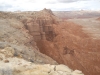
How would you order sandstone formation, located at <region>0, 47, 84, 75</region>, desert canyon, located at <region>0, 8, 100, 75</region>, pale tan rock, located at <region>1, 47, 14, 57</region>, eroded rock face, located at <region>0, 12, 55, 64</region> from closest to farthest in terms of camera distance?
1. sandstone formation, located at <region>0, 47, 84, 75</region>
2. pale tan rock, located at <region>1, 47, 14, 57</region>
3. eroded rock face, located at <region>0, 12, 55, 64</region>
4. desert canyon, located at <region>0, 8, 100, 75</region>

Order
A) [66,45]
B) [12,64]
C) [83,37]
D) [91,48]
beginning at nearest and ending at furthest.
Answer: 1. [12,64]
2. [91,48]
3. [66,45]
4. [83,37]

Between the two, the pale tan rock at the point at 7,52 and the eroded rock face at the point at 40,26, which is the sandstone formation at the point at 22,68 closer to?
the pale tan rock at the point at 7,52

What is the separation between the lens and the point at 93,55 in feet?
63.5

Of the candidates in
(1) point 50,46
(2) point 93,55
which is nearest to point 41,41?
(1) point 50,46

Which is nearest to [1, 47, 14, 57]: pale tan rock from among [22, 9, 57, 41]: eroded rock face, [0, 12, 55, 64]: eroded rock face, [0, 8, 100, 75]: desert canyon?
[0, 8, 100, 75]: desert canyon

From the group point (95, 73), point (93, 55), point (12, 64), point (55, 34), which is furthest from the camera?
point (55, 34)

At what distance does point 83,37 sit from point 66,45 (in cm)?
315

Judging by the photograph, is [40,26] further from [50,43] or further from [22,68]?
[22,68]

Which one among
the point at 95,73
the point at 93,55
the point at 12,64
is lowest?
the point at 95,73

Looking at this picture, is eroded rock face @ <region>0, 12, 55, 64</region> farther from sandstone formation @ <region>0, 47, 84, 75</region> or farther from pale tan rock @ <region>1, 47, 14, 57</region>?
sandstone formation @ <region>0, 47, 84, 75</region>

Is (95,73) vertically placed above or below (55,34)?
below

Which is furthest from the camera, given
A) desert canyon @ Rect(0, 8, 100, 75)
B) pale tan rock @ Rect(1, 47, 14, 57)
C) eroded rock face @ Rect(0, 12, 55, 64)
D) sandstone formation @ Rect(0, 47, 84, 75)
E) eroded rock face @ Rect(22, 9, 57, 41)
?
eroded rock face @ Rect(22, 9, 57, 41)

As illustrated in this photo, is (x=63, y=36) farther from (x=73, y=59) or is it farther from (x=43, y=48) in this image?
(x=73, y=59)

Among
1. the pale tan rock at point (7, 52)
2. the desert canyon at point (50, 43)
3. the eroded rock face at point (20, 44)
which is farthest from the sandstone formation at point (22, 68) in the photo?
the eroded rock face at point (20, 44)
